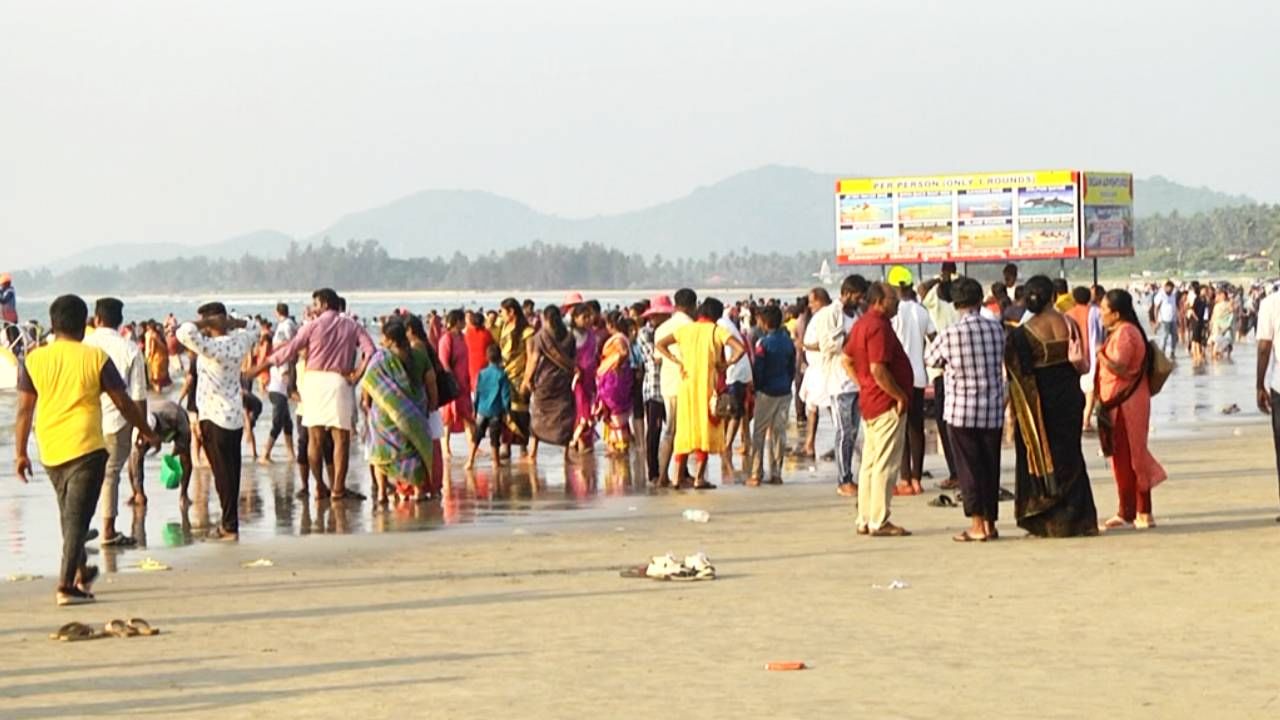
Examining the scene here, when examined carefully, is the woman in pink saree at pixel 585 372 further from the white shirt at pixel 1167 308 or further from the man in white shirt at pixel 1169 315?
the white shirt at pixel 1167 308

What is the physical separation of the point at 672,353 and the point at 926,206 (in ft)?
130

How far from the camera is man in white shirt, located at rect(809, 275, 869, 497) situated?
16.4 metres

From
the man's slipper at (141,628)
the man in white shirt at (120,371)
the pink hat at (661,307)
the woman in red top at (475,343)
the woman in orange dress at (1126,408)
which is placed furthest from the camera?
the woman in red top at (475,343)

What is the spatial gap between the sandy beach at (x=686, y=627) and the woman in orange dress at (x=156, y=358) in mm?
30269

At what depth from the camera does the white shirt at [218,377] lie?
48.3ft

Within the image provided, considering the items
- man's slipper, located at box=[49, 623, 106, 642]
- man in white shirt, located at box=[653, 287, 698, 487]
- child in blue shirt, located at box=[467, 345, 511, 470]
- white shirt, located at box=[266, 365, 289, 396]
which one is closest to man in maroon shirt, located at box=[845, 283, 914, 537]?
man in white shirt, located at box=[653, 287, 698, 487]

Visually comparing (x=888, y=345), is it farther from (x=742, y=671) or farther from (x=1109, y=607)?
(x=742, y=671)

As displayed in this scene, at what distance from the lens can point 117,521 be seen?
16.4m

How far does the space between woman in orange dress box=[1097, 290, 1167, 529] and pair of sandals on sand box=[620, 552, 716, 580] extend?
10.3 feet

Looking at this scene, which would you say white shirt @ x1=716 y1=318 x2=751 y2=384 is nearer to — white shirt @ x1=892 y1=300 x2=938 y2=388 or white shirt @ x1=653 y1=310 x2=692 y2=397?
white shirt @ x1=653 y1=310 x2=692 y2=397

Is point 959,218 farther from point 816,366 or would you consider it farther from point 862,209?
point 816,366

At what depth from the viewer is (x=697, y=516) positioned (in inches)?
605

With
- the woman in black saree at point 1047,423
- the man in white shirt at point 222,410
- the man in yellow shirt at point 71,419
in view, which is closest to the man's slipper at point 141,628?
the man in yellow shirt at point 71,419

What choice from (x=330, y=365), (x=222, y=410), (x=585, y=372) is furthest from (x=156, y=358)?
(x=222, y=410)
